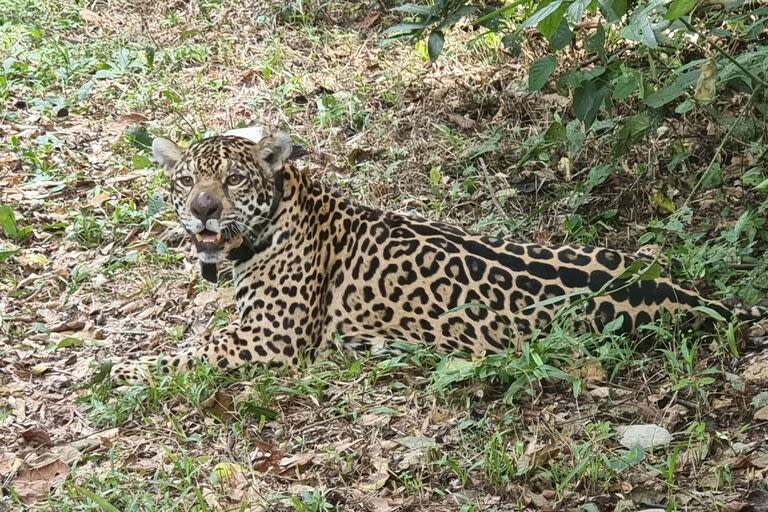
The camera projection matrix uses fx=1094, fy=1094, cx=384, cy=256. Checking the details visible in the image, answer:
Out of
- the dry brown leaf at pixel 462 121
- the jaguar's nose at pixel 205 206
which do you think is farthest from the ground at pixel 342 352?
the jaguar's nose at pixel 205 206

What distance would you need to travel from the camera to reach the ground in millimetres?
5301

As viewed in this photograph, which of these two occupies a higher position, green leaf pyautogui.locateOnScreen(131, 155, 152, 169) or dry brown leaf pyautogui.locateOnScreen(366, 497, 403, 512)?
green leaf pyautogui.locateOnScreen(131, 155, 152, 169)

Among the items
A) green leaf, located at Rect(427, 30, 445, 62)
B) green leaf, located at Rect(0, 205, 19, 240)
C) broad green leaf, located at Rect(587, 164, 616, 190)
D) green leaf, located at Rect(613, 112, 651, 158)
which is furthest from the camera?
green leaf, located at Rect(0, 205, 19, 240)

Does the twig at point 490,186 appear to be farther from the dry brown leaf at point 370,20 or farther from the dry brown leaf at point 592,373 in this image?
the dry brown leaf at point 370,20

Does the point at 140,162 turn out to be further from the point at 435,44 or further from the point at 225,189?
the point at 435,44

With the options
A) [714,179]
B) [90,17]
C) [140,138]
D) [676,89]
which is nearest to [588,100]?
[676,89]

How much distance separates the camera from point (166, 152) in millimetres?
7055

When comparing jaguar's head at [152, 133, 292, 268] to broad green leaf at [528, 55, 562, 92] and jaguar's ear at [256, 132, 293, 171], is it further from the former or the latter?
broad green leaf at [528, 55, 562, 92]

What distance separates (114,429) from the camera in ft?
19.8

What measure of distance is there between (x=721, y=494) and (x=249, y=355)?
2.99 meters

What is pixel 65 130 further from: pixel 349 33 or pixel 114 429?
pixel 114 429

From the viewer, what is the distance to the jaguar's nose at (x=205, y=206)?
6.60 meters

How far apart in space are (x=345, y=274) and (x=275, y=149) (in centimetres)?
91

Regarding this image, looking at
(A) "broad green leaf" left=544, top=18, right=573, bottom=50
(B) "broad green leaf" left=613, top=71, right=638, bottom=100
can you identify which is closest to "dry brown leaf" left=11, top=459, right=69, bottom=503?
(A) "broad green leaf" left=544, top=18, right=573, bottom=50
